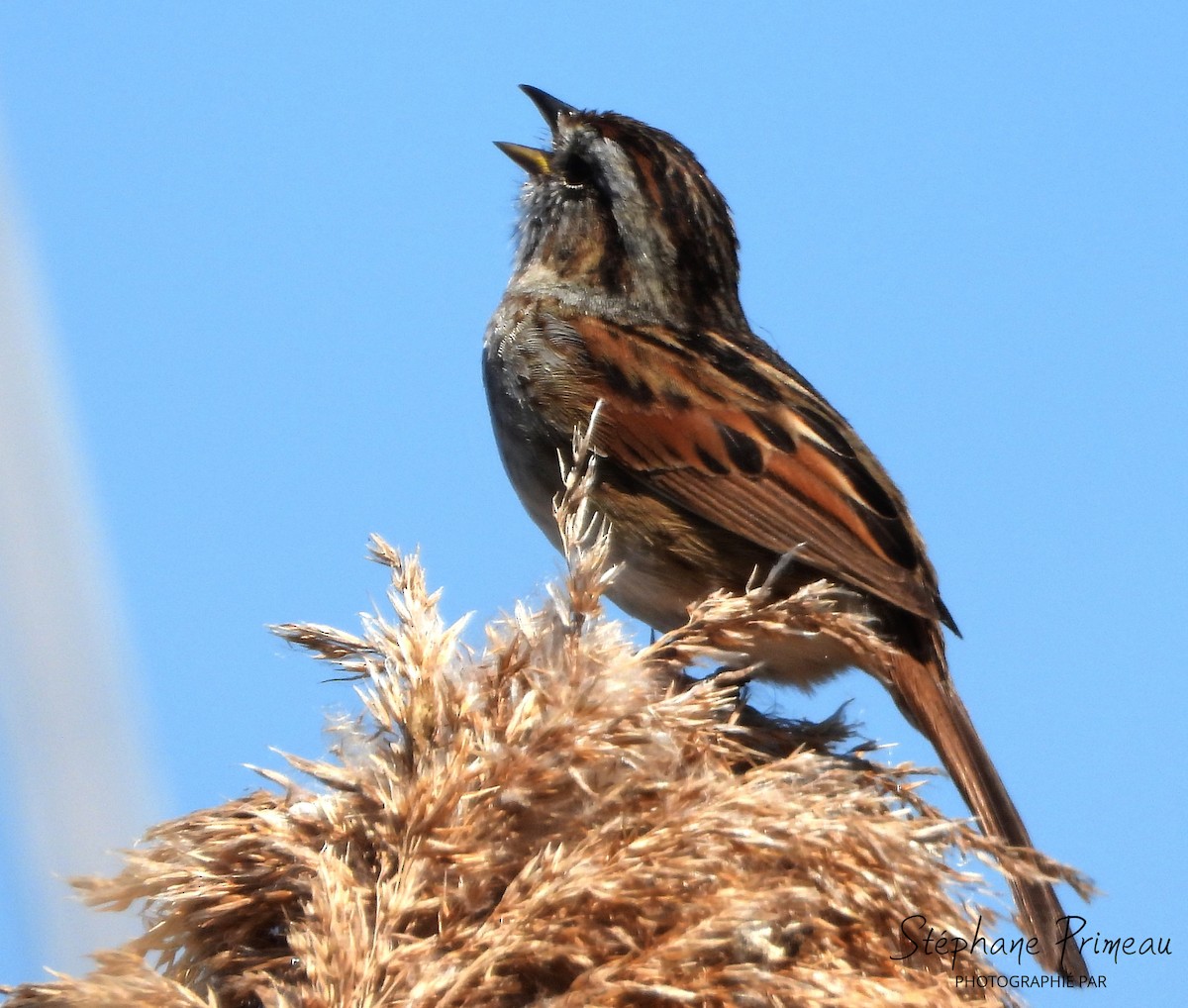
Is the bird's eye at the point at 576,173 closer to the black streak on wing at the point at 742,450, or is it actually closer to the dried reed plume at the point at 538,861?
the black streak on wing at the point at 742,450

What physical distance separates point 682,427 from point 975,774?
1.25 meters

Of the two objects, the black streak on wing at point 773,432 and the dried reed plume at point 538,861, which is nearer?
the dried reed plume at point 538,861

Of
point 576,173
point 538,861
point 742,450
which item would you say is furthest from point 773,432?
point 538,861

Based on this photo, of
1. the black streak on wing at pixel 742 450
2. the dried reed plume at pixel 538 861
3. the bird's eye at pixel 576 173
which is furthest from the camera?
the bird's eye at pixel 576 173

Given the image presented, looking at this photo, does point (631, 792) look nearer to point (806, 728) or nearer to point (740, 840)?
point (740, 840)

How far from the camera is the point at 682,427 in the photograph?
161 inches

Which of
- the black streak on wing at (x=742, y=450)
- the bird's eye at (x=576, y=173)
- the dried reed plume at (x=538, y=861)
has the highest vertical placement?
the bird's eye at (x=576, y=173)

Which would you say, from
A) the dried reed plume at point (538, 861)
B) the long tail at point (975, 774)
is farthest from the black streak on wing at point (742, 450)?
the dried reed plume at point (538, 861)

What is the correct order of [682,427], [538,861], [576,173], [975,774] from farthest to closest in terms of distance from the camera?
[576,173]
[682,427]
[975,774]
[538,861]

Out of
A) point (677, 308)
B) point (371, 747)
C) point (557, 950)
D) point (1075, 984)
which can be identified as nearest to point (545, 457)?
point (677, 308)

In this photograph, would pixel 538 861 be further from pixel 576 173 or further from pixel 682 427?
pixel 576 173

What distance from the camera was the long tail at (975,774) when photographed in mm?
2717

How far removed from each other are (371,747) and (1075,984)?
5.08 ft

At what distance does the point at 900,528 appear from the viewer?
3947 mm
